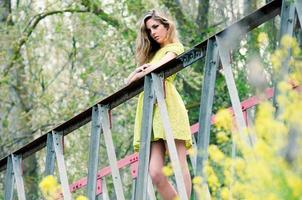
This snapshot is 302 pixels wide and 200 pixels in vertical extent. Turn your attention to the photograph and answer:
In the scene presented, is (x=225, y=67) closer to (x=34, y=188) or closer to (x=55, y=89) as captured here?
(x=34, y=188)

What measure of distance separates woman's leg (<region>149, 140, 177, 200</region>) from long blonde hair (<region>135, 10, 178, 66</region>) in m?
0.61

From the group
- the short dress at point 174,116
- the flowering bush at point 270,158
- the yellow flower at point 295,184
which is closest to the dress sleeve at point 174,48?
the short dress at point 174,116

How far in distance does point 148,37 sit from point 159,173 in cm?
89

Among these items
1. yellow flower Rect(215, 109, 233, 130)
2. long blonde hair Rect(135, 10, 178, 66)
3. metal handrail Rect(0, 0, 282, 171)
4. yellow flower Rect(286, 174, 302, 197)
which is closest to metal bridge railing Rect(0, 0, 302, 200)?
metal handrail Rect(0, 0, 282, 171)

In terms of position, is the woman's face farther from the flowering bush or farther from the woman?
the flowering bush

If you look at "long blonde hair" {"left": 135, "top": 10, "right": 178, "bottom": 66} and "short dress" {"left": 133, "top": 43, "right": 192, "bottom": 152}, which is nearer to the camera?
Result: "short dress" {"left": 133, "top": 43, "right": 192, "bottom": 152}

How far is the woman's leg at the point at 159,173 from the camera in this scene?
4.70 m

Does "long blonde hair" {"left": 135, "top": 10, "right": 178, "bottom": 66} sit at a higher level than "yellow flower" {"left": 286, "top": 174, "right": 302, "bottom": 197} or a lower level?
higher

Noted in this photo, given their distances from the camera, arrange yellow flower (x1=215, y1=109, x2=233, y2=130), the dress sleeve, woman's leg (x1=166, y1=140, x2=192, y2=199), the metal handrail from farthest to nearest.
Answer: the dress sleeve → woman's leg (x1=166, y1=140, x2=192, y2=199) → the metal handrail → yellow flower (x1=215, y1=109, x2=233, y2=130)

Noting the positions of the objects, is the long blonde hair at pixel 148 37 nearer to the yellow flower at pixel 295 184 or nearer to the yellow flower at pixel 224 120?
the yellow flower at pixel 224 120

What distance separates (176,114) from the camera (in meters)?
4.87

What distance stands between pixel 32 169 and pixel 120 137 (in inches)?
113

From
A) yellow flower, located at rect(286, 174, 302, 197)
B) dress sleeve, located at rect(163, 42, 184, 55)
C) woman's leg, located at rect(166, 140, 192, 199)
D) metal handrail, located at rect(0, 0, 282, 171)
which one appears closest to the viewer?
yellow flower, located at rect(286, 174, 302, 197)

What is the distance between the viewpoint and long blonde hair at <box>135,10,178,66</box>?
5116mm
